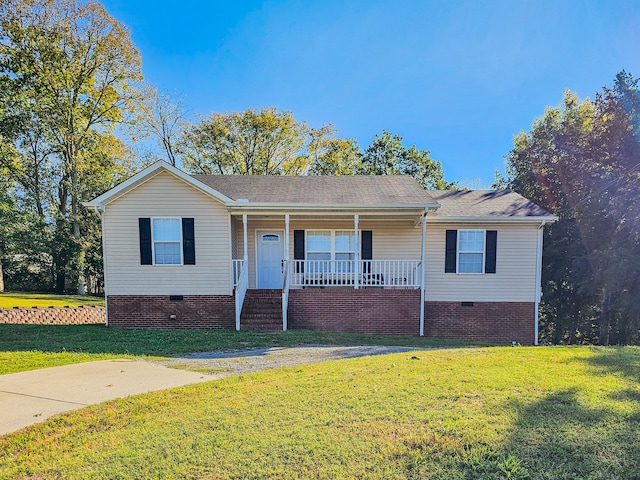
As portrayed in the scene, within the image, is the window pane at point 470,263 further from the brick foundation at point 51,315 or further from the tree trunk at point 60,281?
the tree trunk at point 60,281

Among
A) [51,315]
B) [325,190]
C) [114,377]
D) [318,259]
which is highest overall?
[325,190]

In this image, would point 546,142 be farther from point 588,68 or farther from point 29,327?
point 29,327

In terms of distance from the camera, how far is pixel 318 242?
452 inches

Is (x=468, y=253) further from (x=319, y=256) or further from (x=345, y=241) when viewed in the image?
(x=319, y=256)

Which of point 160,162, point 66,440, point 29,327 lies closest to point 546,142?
point 160,162

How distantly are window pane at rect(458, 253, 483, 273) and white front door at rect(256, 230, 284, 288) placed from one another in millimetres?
5856

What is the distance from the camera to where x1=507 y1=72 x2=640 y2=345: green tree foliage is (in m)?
12.2

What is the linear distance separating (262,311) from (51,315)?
25.2ft

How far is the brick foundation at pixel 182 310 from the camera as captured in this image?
10008 millimetres

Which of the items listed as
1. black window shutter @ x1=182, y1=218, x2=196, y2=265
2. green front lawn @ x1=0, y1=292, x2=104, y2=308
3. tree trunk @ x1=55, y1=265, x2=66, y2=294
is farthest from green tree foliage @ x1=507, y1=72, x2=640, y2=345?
tree trunk @ x1=55, y1=265, x2=66, y2=294

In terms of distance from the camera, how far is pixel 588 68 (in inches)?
527

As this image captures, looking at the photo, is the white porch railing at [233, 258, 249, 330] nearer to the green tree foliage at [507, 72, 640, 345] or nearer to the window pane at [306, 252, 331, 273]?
the window pane at [306, 252, 331, 273]

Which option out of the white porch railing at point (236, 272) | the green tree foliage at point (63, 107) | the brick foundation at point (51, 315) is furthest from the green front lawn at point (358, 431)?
the green tree foliage at point (63, 107)

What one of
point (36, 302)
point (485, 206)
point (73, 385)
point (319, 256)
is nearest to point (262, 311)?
point (319, 256)
